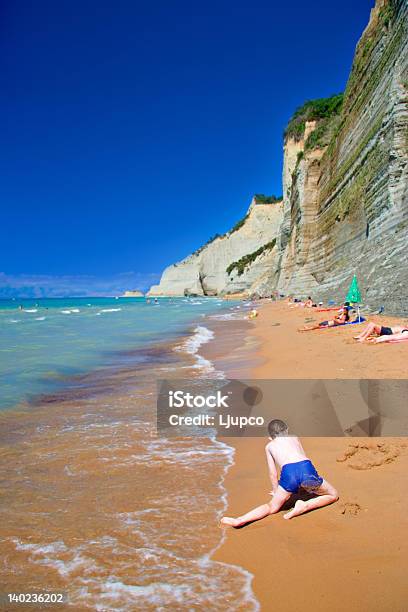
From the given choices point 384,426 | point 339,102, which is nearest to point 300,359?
point 384,426

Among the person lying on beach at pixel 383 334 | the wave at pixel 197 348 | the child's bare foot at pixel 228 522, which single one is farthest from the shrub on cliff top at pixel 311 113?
the child's bare foot at pixel 228 522

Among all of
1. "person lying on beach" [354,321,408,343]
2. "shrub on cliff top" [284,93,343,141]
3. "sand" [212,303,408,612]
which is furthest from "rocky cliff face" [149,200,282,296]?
"sand" [212,303,408,612]

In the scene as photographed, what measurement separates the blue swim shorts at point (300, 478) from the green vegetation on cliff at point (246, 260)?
6747 centimetres

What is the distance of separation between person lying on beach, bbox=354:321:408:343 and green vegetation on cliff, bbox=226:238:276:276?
61.5 metres

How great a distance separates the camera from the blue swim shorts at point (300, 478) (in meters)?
2.84

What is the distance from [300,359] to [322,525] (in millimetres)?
5682

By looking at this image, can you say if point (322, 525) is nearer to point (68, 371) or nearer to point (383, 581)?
point (383, 581)

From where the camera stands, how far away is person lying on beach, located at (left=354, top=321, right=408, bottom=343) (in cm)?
781

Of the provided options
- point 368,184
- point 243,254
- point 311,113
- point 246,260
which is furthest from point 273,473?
point 243,254

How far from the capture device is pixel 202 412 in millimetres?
5840

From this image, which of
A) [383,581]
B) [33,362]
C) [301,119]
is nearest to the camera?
[383,581]

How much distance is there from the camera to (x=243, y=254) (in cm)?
8231

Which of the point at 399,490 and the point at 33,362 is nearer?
the point at 399,490

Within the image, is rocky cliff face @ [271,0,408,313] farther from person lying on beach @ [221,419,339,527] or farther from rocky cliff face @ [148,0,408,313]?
person lying on beach @ [221,419,339,527]
